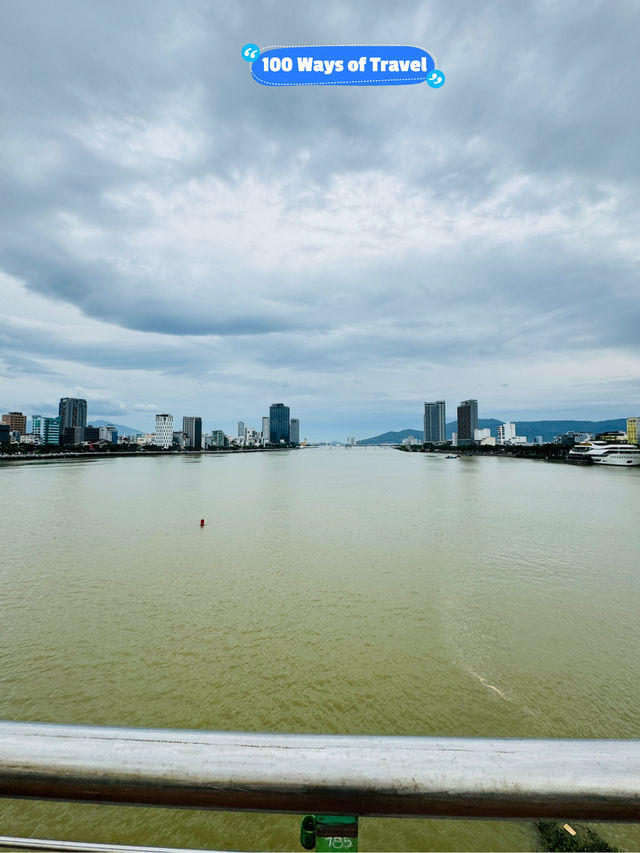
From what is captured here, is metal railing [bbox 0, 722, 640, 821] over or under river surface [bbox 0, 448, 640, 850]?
over

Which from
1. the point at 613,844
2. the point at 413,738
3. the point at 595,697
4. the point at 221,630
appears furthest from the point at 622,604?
the point at 413,738

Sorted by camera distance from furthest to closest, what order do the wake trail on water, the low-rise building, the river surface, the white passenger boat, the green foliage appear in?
the low-rise building, the white passenger boat, the wake trail on water, the river surface, the green foliage

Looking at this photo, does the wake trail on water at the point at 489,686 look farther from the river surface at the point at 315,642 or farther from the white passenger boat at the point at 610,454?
the white passenger boat at the point at 610,454

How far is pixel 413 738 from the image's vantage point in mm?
1123

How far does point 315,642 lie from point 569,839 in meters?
5.40

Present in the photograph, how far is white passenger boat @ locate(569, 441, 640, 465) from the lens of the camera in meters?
85.8

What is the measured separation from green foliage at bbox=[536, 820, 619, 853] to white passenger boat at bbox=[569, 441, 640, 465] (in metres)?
97.1

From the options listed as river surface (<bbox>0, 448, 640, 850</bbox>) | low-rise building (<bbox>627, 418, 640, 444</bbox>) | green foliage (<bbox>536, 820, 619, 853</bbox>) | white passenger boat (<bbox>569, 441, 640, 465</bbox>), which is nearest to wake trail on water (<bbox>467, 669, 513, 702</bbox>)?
river surface (<bbox>0, 448, 640, 850</bbox>)

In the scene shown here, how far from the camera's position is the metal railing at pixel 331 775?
102 centimetres

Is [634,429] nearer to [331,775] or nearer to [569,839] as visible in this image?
[569,839]

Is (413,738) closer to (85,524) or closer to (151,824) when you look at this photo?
(151,824)

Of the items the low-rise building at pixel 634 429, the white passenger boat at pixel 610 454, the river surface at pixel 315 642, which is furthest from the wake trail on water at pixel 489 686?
the low-rise building at pixel 634 429

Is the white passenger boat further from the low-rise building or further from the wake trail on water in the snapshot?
the wake trail on water

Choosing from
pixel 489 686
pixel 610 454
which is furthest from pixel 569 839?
pixel 610 454
